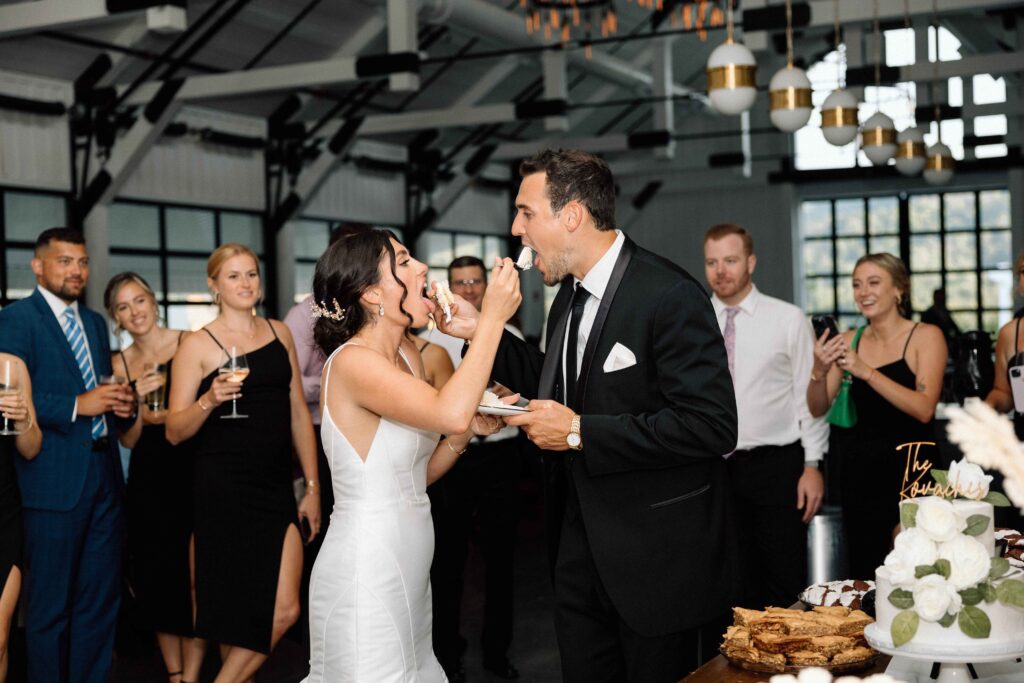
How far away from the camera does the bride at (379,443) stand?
8.38 feet

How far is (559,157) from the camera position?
262cm

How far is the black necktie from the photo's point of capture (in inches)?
106

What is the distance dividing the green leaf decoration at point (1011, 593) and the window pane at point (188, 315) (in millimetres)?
12237

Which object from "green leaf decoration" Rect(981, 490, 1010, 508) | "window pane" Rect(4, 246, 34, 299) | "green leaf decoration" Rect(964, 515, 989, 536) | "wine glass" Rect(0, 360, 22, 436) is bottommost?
"green leaf decoration" Rect(964, 515, 989, 536)

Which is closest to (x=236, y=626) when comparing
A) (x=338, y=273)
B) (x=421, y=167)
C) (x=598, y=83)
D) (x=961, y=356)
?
(x=338, y=273)

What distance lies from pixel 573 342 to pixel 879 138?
5.81 metres

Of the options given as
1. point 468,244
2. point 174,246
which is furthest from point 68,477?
point 468,244

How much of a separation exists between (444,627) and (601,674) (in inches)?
81.2

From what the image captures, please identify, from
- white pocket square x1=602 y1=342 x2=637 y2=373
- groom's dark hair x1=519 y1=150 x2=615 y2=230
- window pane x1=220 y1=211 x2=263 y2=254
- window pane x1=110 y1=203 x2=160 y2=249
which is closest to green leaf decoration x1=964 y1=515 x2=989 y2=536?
white pocket square x1=602 y1=342 x2=637 y2=373

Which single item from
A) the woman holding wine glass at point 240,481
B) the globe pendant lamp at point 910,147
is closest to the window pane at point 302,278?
the globe pendant lamp at point 910,147

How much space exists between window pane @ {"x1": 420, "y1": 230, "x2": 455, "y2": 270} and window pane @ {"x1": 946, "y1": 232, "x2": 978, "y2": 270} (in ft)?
28.1

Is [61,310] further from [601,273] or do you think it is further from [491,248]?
[491,248]

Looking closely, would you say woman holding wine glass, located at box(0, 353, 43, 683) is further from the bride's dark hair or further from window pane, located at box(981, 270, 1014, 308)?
window pane, located at box(981, 270, 1014, 308)

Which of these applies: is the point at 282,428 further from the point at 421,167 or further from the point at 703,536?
the point at 421,167
